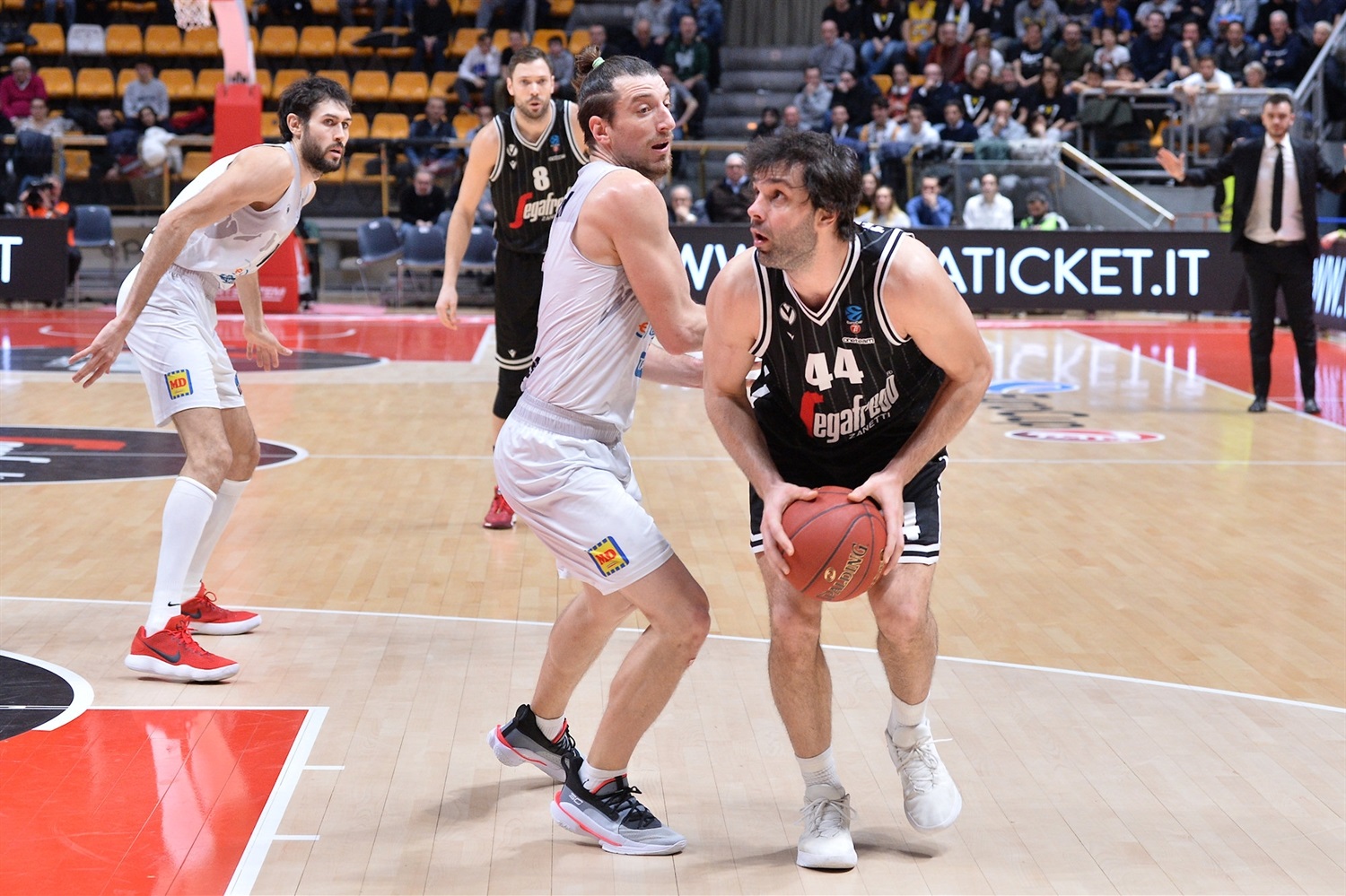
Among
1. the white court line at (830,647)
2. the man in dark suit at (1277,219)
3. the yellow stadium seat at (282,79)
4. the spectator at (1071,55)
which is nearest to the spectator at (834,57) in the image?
the spectator at (1071,55)

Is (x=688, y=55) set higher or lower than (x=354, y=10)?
lower

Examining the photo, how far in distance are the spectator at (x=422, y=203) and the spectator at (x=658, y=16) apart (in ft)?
15.7

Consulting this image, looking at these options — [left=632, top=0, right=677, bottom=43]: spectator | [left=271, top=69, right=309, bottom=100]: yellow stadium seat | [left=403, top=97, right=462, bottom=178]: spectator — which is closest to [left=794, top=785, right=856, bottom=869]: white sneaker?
[left=403, top=97, right=462, bottom=178]: spectator

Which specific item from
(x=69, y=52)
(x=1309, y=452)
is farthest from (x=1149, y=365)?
(x=69, y=52)

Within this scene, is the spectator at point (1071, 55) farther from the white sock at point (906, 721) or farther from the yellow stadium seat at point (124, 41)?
the white sock at point (906, 721)

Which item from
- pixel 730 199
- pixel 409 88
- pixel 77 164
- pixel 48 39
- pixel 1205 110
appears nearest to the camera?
pixel 730 199

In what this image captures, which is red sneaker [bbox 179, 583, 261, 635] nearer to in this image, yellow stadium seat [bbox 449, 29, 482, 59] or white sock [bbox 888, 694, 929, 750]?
white sock [bbox 888, 694, 929, 750]

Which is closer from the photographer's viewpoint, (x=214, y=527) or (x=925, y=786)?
(x=925, y=786)

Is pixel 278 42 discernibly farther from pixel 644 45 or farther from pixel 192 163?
pixel 644 45

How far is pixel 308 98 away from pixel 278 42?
55.9 ft

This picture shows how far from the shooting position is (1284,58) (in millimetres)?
18484

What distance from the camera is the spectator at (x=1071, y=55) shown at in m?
19.2

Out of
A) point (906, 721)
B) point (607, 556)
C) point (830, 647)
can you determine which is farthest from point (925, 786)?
point (830, 647)

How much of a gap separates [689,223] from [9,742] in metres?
12.3
